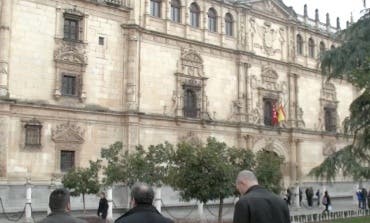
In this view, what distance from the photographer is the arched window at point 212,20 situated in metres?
34.8

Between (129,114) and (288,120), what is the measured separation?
45.9 feet

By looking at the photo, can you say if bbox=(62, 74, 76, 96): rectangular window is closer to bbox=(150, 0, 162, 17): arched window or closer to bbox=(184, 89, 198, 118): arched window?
bbox=(150, 0, 162, 17): arched window

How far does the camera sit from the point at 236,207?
555 centimetres

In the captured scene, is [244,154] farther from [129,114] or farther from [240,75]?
[240,75]

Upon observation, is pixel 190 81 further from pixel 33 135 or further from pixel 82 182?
pixel 82 182

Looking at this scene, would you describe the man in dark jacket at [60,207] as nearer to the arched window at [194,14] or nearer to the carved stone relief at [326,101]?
the arched window at [194,14]

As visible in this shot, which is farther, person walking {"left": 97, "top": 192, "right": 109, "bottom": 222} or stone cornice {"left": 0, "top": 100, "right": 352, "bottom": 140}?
stone cornice {"left": 0, "top": 100, "right": 352, "bottom": 140}

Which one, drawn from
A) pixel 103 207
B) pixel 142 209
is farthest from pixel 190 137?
pixel 142 209

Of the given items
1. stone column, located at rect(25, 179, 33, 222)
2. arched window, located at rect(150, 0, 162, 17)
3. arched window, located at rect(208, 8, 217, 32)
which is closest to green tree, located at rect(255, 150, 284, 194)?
stone column, located at rect(25, 179, 33, 222)

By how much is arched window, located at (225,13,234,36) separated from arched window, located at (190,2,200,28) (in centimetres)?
244

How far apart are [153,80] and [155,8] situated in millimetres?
4296

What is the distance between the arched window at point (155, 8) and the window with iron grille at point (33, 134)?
9680 mm

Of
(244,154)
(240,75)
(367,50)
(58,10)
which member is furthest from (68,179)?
(240,75)

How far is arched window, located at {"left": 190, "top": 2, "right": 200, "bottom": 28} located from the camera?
111 feet
